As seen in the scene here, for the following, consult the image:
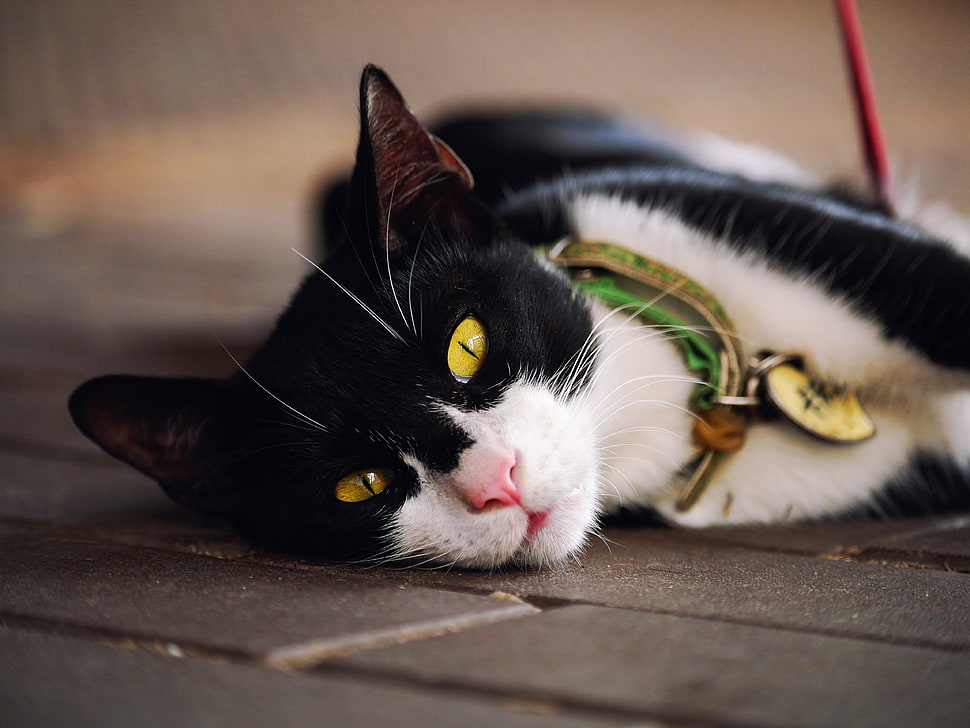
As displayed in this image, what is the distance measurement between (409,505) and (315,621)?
0.90 feet

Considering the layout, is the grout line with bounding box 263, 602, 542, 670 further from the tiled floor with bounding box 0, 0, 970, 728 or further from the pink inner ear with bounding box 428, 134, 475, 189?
the pink inner ear with bounding box 428, 134, 475, 189

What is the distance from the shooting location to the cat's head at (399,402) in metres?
1.08

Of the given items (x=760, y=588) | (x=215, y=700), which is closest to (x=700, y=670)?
(x=760, y=588)

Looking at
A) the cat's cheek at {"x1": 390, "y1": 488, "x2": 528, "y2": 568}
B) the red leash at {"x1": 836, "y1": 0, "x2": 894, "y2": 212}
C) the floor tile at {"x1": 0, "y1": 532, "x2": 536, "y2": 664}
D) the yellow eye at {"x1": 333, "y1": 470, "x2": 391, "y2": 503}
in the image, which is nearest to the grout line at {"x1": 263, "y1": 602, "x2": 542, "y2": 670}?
the floor tile at {"x1": 0, "y1": 532, "x2": 536, "y2": 664}

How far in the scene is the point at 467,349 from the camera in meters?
1.15

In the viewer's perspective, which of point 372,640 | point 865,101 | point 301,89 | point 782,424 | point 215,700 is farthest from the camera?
point 301,89

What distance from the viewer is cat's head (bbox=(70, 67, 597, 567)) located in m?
1.08

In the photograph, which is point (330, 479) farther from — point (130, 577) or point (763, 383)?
point (763, 383)

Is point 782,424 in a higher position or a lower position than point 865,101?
lower

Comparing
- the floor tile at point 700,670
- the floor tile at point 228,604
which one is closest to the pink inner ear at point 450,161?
the floor tile at point 228,604

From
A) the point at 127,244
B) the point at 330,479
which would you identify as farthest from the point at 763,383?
the point at 127,244

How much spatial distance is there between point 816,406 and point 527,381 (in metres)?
0.46

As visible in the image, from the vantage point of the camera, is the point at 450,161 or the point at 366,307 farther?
the point at 450,161

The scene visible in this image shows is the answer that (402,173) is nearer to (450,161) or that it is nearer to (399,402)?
(450,161)
